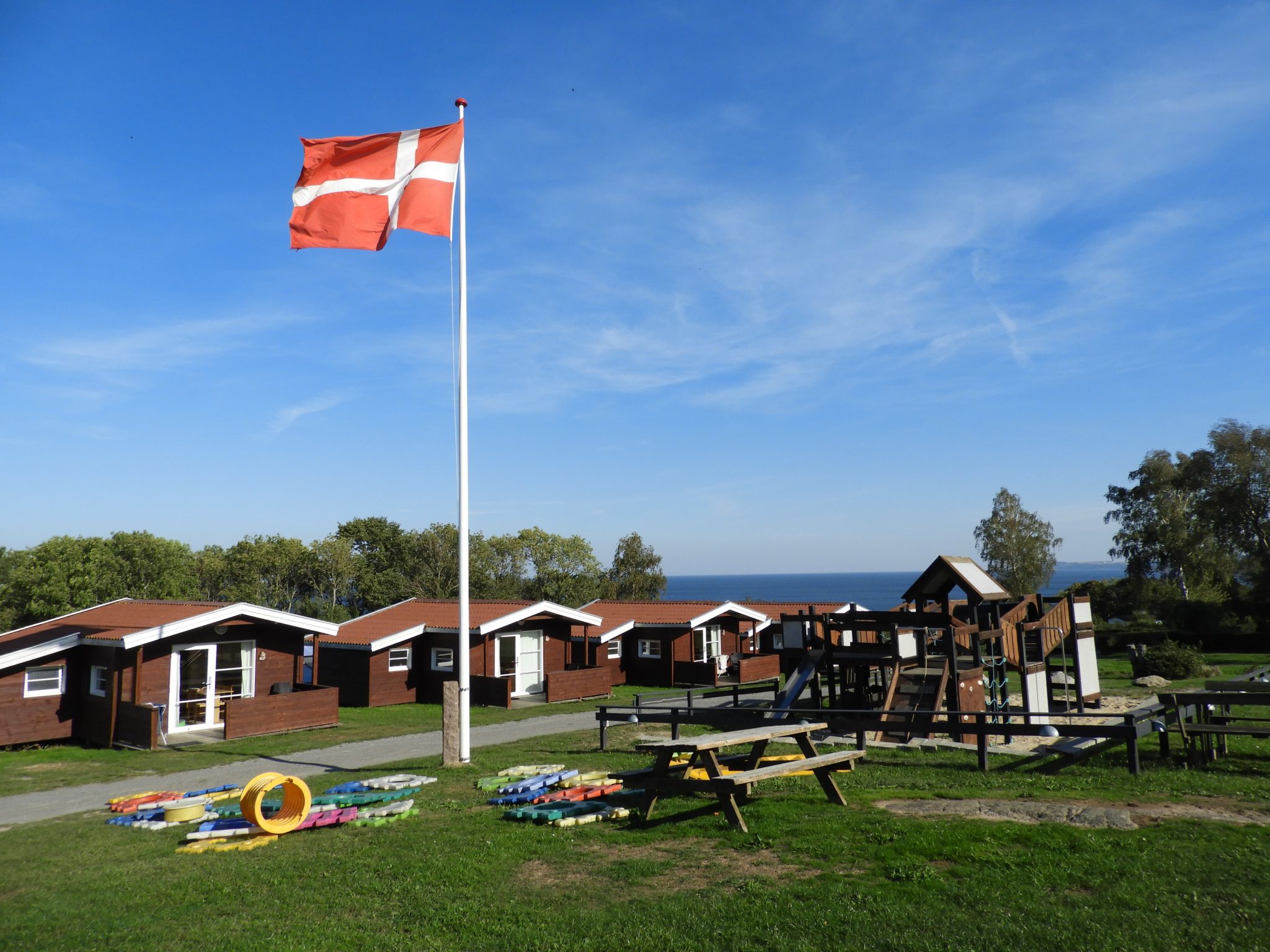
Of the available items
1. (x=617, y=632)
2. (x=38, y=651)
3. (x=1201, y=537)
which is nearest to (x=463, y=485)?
(x=38, y=651)

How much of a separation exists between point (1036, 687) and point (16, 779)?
68.7 ft

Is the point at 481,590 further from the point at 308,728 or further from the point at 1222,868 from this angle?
the point at 1222,868

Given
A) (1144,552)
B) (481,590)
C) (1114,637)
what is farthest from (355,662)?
(1144,552)

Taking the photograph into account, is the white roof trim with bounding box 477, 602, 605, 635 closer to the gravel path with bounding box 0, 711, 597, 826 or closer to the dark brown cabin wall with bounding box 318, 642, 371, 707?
the dark brown cabin wall with bounding box 318, 642, 371, 707

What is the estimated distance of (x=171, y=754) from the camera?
734 inches

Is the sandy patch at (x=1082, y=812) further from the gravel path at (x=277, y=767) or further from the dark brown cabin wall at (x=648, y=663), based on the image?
the dark brown cabin wall at (x=648, y=663)

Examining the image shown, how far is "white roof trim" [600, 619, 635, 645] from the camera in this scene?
33375 millimetres

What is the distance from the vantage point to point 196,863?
30.5ft

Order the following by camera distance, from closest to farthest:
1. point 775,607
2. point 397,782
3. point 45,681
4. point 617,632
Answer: point 397,782 → point 45,681 → point 617,632 → point 775,607

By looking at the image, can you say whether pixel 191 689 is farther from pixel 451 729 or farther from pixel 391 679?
pixel 451 729

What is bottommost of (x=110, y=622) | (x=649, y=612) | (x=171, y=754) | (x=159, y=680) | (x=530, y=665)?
(x=171, y=754)

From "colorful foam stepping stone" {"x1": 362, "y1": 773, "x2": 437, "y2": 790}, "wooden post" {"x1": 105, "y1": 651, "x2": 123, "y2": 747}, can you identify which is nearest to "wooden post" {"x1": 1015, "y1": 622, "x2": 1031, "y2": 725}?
"colorful foam stepping stone" {"x1": 362, "y1": 773, "x2": 437, "y2": 790}

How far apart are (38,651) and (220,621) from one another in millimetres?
3884

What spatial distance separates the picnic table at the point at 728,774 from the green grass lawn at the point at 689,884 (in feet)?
0.86
